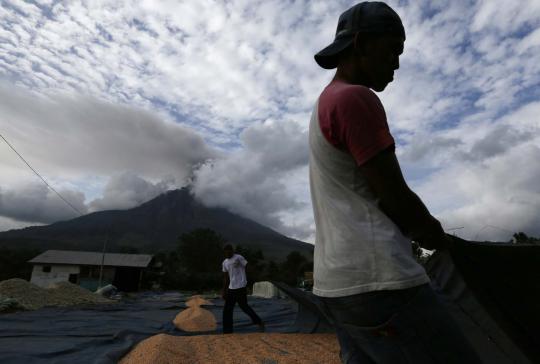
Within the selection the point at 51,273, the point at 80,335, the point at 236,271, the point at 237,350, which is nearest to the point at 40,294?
the point at 80,335

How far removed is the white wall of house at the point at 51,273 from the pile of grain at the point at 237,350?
110ft

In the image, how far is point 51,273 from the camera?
33.4 metres

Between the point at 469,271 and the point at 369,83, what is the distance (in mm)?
808

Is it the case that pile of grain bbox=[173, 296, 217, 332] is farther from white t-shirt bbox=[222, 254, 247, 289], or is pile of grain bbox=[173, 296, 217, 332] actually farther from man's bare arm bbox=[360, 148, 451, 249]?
man's bare arm bbox=[360, 148, 451, 249]

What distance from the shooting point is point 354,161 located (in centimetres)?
108

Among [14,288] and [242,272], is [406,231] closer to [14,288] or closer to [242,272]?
[242,272]

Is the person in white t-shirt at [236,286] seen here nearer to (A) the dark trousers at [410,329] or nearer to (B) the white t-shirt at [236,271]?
(B) the white t-shirt at [236,271]

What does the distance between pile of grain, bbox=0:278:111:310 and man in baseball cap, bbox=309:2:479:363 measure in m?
12.2

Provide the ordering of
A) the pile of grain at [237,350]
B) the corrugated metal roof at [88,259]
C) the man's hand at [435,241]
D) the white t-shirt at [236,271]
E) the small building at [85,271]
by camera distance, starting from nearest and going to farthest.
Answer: the man's hand at [435,241] → the pile of grain at [237,350] → the white t-shirt at [236,271] → the small building at [85,271] → the corrugated metal roof at [88,259]

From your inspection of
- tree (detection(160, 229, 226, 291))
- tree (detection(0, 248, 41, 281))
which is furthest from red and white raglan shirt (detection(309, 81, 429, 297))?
tree (detection(0, 248, 41, 281))

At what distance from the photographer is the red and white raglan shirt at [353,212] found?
968 millimetres

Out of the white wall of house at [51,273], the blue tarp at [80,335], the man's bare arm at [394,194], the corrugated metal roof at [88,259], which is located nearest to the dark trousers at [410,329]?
the man's bare arm at [394,194]

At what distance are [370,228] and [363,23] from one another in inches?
26.9

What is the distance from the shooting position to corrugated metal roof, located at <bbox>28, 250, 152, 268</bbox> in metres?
33.7
